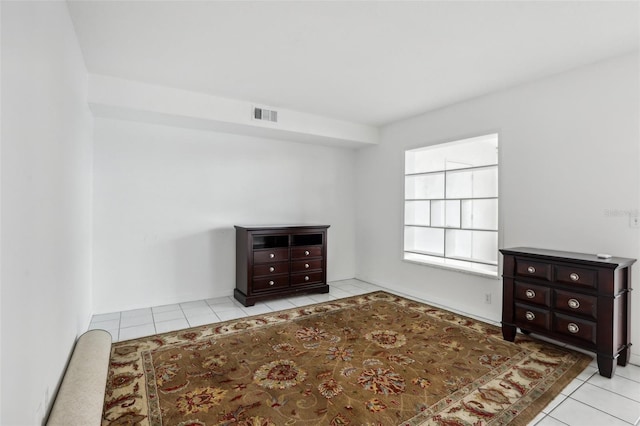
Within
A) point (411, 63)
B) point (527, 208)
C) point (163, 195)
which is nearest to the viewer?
point (411, 63)

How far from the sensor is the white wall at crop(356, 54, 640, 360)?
2.78m

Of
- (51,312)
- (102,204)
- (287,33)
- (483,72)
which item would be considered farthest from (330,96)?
(51,312)

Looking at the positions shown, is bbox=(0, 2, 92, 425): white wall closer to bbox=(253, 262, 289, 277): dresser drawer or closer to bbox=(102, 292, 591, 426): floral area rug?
bbox=(102, 292, 591, 426): floral area rug

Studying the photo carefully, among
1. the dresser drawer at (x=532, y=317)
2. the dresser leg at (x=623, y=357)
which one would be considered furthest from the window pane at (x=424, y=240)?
the dresser leg at (x=623, y=357)

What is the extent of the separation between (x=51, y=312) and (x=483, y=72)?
4037 mm

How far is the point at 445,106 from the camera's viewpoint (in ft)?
13.8

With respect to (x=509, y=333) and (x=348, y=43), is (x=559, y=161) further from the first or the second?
(x=348, y=43)

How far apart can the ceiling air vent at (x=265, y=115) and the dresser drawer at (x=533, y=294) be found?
3.44 meters

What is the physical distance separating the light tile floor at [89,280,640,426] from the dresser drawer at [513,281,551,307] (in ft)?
1.94

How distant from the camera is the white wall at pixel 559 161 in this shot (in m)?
2.78

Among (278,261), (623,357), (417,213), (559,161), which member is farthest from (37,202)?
(417,213)

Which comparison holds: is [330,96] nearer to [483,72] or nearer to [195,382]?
Result: [483,72]

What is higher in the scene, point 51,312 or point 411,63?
point 411,63

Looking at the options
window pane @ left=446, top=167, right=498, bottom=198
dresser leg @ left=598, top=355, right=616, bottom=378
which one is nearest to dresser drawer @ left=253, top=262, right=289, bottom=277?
window pane @ left=446, top=167, right=498, bottom=198
